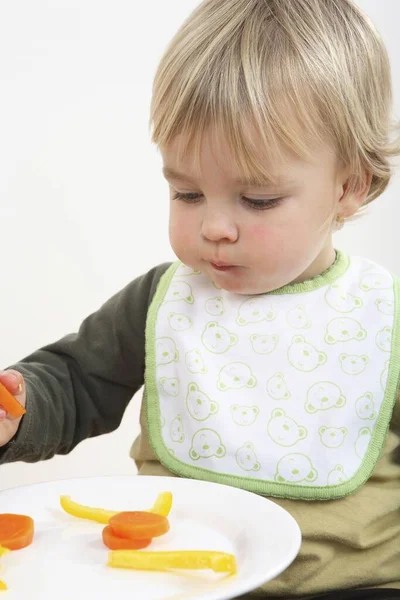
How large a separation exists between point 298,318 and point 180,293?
5.8 inches

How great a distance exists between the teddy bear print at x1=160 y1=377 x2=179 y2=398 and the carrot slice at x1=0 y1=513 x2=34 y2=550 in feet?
0.92

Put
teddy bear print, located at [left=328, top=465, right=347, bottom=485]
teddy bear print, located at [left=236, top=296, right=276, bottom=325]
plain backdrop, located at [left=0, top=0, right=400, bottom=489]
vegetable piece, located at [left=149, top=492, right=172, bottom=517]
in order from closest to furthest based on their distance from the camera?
vegetable piece, located at [left=149, top=492, right=172, bottom=517], teddy bear print, located at [left=328, top=465, right=347, bottom=485], teddy bear print, located at [left=236, top=296, right=276, bottom=325], plain backdrop, located at [left=0, top=0, right=400, bottom=489]

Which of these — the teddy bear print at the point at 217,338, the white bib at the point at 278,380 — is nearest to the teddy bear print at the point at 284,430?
the white bib at the point at 278,380

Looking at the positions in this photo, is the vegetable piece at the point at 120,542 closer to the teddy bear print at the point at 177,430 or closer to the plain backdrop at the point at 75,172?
the teddy bear print at the point at 177,430

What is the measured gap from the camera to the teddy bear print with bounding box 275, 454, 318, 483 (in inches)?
37.7

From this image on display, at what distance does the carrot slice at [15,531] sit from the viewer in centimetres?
78

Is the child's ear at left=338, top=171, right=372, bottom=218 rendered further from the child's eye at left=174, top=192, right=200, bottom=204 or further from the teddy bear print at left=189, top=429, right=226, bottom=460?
the teddy bear print at left=189, top=429, right=226, bottom=460

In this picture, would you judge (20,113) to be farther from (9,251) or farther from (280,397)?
(280,397)

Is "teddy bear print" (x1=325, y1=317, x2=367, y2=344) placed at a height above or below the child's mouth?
below

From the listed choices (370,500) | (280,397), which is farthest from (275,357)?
(370,500)

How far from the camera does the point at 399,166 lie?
3.62ft

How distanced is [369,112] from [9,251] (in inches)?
33.6

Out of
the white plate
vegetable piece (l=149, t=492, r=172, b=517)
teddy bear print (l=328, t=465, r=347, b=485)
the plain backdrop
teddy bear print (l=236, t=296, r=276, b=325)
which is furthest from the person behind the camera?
the plain backdrop

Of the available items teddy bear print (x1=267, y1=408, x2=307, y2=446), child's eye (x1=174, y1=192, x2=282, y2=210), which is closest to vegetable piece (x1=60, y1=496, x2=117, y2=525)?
teddy bear print (x1=267, y1=408, x2=307, y2=446)
